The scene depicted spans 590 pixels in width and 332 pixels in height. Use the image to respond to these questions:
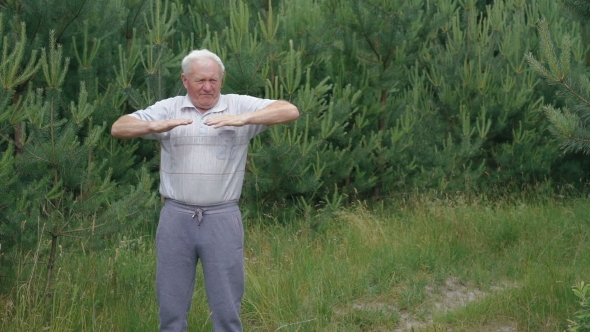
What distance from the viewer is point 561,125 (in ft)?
18.3

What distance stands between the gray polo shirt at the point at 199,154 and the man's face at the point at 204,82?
0.05m

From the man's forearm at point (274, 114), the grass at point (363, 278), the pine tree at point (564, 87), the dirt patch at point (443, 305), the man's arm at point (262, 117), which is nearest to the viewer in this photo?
the man's arm at point (262, 117)

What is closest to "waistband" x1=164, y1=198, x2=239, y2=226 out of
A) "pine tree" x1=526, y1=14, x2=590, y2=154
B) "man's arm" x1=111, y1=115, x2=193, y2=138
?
"man's arm" x1=111, y1=115, x2=193, y2=138

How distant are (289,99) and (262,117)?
3.89m

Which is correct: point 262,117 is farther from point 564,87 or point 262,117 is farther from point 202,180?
point 564,87

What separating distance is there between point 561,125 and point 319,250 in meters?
2.61

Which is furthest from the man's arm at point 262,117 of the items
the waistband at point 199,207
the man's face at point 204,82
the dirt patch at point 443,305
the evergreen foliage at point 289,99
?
the dirt patch at point 443,305

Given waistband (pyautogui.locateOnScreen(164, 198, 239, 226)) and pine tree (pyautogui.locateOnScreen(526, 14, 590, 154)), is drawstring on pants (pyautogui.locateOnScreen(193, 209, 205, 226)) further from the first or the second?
pine tree (pyautogui.locateOnScreen(526, 14, 590, 154))

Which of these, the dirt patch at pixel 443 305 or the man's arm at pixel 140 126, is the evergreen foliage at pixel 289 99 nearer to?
the man's arm at pixel 140 126

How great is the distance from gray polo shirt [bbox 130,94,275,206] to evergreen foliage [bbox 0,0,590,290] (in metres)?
1.29

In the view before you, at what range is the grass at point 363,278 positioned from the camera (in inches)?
232

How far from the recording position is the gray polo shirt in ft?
14.9

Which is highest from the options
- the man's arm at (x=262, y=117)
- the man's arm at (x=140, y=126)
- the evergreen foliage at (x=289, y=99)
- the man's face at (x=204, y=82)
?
the man's face at (x=204, y=82)

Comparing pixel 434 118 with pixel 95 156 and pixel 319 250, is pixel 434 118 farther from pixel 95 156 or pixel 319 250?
pixel 95 156
